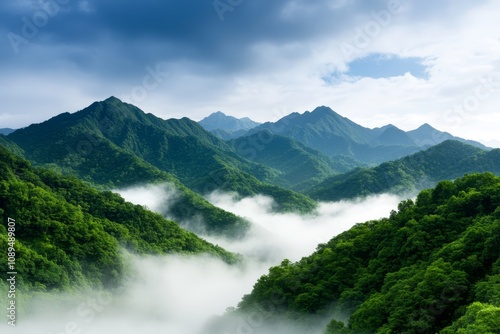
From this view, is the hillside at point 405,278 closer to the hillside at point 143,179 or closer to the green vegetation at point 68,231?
the green vegetation at point 68,231

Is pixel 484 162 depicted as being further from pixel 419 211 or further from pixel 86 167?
pixel 86 167

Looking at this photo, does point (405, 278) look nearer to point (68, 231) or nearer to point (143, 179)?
point (68, 231)

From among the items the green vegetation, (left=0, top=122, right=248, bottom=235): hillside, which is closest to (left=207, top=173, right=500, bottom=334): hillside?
the green vegetation

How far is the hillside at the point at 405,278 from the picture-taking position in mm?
24641

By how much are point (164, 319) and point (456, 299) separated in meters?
72.8

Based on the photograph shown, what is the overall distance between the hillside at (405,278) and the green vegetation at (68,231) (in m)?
34.2

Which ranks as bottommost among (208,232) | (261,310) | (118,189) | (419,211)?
(261,310)

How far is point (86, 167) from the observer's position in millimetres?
192500

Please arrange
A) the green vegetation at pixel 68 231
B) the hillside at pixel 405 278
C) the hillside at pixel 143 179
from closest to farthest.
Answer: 1. the hillside at pixel 405 278
2. the green vegetation at pixel 68 231
3. the hillside at pixel 143 179

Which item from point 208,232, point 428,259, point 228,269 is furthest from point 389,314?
point 208,232

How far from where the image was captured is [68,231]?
69.3m

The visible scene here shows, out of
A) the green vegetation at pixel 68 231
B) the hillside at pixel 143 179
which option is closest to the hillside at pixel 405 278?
the green vegetation at pixel 68 231

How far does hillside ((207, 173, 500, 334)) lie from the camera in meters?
24.6

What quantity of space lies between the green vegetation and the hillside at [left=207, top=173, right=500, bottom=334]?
3415 centimetres
